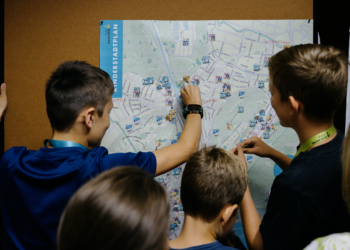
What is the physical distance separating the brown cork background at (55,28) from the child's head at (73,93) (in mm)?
425

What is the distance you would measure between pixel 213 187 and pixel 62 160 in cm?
56

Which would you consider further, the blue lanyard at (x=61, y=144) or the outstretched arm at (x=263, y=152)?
the outstretched arm at (x=263, y=152)

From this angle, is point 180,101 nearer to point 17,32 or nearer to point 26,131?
point 26,131

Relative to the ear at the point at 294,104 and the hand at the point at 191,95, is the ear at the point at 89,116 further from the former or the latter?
the ear at the point at 294,104

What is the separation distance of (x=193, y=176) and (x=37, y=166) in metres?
0.57

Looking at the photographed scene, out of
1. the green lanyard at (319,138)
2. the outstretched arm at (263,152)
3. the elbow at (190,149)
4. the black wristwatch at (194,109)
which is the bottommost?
the outstretched arm at (263,152)

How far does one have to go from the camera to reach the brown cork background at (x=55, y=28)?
1375mm

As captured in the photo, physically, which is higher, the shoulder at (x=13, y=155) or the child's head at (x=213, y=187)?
the shoulder at (x=13, y=155)

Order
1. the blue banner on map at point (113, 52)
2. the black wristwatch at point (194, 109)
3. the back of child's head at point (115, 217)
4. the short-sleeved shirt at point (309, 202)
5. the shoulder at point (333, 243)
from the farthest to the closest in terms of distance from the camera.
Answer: the blue banner on map at point (113, 52)
the black wristwatch at point (194, 109)
the short-sleeved shirt at point (309, 202)
the shoulder at point (333, 243)
the back of child's head at point (115, 217)

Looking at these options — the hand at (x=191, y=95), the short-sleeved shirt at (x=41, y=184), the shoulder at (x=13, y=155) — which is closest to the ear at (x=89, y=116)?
the short-sleeved shirt at (x=41, y=184)

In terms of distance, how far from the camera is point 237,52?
136 cm

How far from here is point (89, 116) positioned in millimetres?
935

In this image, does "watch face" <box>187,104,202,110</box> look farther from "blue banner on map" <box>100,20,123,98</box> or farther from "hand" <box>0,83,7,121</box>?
"hand" <box>0,83,7,121</box>

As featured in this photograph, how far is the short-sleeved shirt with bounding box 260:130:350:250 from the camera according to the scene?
79 cm
